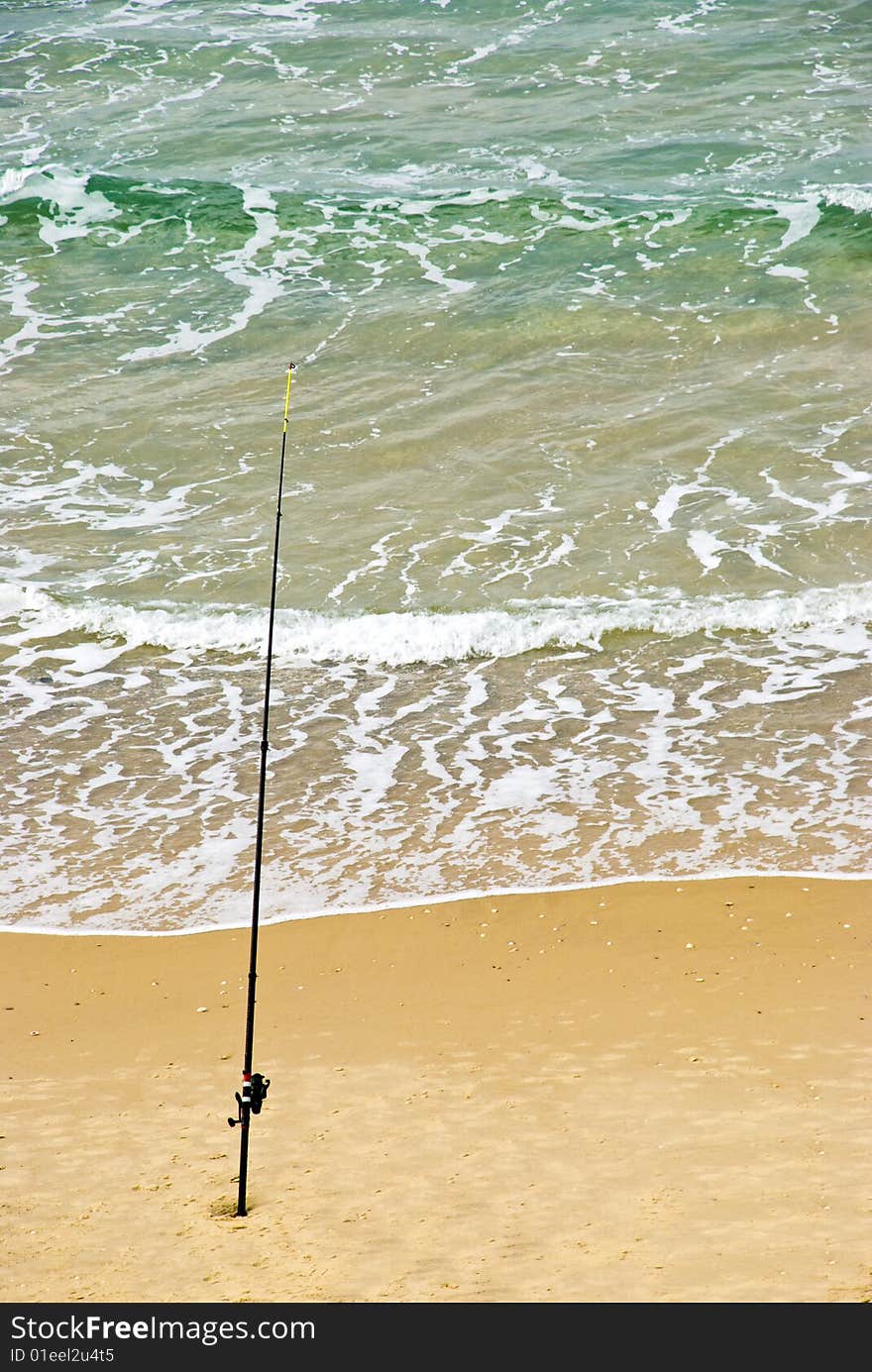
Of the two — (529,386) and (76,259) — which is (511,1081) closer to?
(529,386)

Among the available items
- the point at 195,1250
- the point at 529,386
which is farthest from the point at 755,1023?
the point at 529,386

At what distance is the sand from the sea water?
43 centimetres

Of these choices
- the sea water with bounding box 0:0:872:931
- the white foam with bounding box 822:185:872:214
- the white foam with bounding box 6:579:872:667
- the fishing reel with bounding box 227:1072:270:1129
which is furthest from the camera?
the white foam with bounding box 822:185:872:214

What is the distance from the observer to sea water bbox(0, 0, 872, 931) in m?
6.20

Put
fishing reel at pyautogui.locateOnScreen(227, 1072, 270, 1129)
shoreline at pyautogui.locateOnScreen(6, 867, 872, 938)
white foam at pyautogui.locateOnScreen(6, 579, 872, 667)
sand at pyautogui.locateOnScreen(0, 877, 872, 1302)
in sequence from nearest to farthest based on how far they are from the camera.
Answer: sand at pyautogui.locateOnScreen(0, 877, 872, 1302)
fishing reel at pyautogui.locateOnScreen(227, 1072, 270, 1129)
shoreline at pyautogui.locateOnScreen(6, 867, 872, 938)
white foam at pyautogui.locateOnScreen(6, 579, 872, 667)

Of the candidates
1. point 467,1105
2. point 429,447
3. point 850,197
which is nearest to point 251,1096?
point 467,1105

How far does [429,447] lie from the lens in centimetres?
1069

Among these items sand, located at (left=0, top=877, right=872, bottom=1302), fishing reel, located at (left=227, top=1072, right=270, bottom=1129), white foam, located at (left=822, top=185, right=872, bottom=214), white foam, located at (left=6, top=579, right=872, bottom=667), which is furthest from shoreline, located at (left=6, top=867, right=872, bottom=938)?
white foam, located at (left=822, top=185, right=872, bottom=214)

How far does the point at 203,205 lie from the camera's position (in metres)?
15.5

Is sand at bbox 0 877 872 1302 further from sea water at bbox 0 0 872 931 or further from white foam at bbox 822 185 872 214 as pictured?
white foam at bbox 822 185 872 214

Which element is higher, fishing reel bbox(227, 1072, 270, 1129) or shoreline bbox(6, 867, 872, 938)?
fishing reel bbox(227, 1072, 270, 1129)

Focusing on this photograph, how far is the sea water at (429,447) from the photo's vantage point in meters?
6.20

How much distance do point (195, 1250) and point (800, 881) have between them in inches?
117

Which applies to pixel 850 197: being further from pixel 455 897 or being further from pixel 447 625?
pixel 455 897
